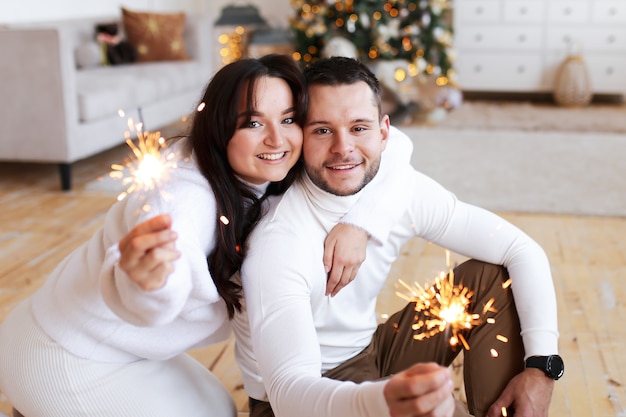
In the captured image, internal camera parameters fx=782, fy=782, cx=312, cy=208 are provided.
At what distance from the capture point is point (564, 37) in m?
6.16

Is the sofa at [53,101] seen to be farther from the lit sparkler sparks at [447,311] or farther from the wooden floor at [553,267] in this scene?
the lit sparkler sparks at [447,311]

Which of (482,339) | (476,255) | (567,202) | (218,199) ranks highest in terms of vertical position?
(218,199)

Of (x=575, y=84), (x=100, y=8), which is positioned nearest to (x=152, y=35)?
(x=100, y=8)

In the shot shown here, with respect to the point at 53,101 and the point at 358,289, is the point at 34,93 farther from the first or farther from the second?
the point at 358,289

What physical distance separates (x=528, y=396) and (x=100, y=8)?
533 cm

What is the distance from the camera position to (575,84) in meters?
5.95

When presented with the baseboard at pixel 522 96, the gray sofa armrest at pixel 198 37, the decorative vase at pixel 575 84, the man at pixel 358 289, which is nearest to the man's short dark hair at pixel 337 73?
the man at pixel 358 289

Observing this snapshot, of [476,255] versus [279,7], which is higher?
[279,7]

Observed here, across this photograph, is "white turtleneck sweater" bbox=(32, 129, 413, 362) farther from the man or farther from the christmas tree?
the christmas tree

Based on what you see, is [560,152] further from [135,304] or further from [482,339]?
[135,304]

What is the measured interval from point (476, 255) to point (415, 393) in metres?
0.71

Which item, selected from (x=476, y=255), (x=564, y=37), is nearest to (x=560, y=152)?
(x=564, y=37)

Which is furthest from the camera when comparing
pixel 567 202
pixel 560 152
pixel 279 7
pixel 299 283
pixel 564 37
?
pixel 279 7

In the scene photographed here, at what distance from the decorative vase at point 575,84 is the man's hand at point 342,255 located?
5.02 metres
